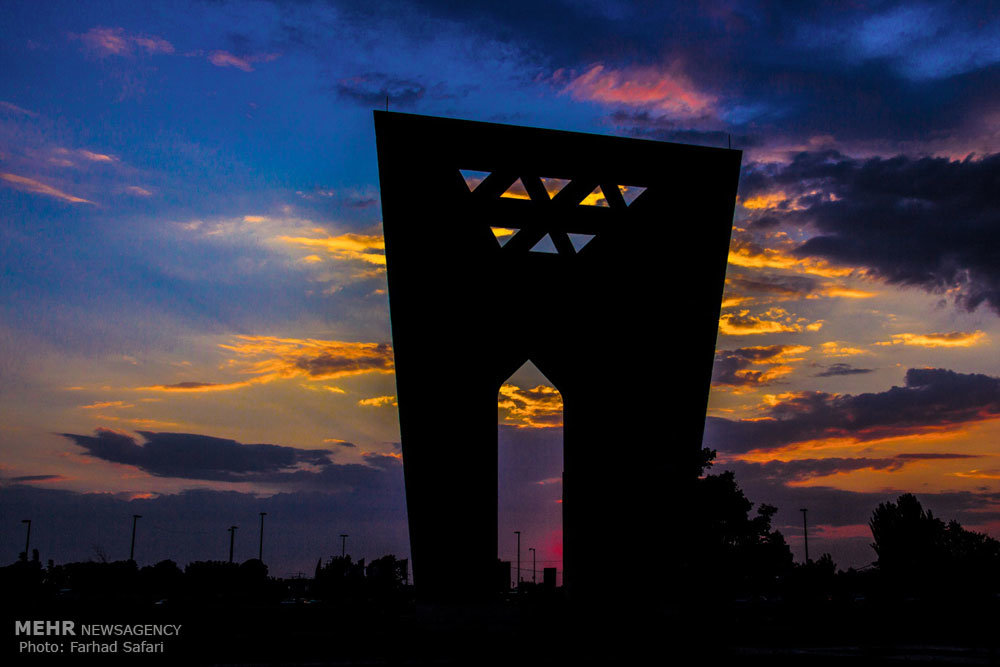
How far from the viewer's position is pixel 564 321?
18250mm

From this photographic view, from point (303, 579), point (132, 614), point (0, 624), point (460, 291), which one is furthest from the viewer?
point (303, 579)

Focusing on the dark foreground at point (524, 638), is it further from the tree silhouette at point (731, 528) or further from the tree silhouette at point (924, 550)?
the tree silhouette at point (924, 550)

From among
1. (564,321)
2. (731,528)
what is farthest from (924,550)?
(564,321)

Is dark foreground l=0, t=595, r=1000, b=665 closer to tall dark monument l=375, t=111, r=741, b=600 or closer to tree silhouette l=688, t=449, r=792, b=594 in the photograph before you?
tall dark monument l=375, t=111, r=741, b=600

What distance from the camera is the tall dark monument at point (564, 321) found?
16.8 meters

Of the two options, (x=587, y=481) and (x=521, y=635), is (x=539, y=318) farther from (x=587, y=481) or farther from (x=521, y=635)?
(x=521, y=635)

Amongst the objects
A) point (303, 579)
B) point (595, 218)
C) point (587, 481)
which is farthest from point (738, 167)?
point (303, 579)

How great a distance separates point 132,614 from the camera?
68.7ft

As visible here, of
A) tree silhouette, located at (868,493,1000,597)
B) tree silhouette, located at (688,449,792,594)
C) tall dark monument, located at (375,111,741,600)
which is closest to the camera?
tall dark monument, located at (375,111,741,600)

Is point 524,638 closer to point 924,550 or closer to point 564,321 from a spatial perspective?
point 564,321

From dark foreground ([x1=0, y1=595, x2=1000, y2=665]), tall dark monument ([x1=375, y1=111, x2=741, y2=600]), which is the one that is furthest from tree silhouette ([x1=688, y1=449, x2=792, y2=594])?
tall dark monument ([x1=375, y1=111, x2=741, y2=600])

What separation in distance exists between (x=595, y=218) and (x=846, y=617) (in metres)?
12.6

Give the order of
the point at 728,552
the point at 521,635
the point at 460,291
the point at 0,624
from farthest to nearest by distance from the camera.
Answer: the point at 728,552 < the point at 0,624 < the point at 460,291 < the point at 521,635

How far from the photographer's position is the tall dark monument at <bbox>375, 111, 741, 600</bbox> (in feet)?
55.3
